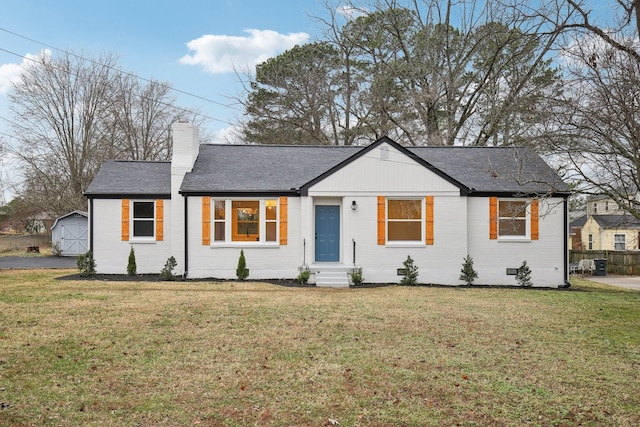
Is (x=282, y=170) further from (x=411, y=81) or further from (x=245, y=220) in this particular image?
(x=411, y=81)

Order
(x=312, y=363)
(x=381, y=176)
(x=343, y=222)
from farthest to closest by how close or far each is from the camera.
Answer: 1. (x=343, y=222)
2. (x=381, y=176)
3. (x=312, y=363)

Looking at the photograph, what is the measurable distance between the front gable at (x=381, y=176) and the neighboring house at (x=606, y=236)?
21789 millimetres

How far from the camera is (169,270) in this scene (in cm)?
1533

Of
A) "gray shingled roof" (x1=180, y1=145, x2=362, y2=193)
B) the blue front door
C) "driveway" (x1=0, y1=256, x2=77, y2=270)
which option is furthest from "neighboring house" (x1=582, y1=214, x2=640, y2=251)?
"driveway" (x1=0, y1=256, x2=77, y2=270)

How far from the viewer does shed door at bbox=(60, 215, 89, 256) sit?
2742cm

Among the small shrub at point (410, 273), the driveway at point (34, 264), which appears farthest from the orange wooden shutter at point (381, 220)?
the driveway at point (34, 264)

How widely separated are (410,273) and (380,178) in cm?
316

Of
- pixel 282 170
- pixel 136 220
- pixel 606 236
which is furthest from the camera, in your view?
pixel 606 236

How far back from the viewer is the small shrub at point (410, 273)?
590 inches

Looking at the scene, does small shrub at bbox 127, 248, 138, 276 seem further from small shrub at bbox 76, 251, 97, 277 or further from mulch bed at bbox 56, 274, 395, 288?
small shrub at bbox 76, 251, 97, 277

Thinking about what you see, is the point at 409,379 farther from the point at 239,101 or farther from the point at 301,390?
the point at 239,101

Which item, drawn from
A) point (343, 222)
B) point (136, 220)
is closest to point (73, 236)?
point (136, 220)

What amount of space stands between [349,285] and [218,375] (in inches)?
365

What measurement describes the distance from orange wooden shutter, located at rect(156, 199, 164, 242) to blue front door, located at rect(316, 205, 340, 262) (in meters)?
5.33
